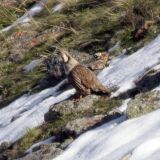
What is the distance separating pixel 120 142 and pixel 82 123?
60.6 inches

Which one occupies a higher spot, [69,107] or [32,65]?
[69,107]

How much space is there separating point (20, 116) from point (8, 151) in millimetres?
1709

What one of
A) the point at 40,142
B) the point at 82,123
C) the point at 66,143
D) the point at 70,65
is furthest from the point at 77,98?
the point at 66,143

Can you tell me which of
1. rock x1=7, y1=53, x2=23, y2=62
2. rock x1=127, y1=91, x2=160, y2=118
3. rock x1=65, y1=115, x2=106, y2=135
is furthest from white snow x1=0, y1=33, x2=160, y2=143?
rock x1=7, y1=53, x2=23, y2=62

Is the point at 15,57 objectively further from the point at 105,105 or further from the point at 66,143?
the point at 66,143

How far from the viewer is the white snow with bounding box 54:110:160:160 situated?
6970mm

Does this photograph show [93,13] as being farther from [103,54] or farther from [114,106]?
[114,106]

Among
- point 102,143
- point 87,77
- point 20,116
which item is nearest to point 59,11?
point 20,116

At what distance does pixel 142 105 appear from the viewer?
831cm

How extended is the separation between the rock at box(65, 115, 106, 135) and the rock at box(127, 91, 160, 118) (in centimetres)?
87

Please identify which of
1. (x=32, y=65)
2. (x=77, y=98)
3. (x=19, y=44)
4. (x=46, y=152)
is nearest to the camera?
(x=46, y=152)

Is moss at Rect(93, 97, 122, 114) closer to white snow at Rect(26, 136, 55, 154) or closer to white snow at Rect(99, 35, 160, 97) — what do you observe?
white snow at Rect(99, 35, 160, 97)

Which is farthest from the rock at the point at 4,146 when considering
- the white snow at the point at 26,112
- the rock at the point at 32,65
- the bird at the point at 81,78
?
the rock at the point at 32,65

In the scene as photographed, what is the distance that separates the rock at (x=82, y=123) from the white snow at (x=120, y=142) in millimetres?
302
